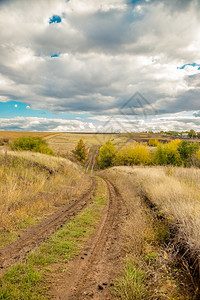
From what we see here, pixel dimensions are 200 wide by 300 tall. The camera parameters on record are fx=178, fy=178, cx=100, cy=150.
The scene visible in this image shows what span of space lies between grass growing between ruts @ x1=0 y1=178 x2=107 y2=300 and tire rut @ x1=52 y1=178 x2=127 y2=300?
0.29 m

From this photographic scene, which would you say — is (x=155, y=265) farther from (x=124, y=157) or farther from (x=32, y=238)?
(x=124, y=157)

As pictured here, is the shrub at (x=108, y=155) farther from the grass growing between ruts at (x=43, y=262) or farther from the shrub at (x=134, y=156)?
the grass growing between ruts at (x=43, y=262)

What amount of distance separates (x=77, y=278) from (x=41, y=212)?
184 inches

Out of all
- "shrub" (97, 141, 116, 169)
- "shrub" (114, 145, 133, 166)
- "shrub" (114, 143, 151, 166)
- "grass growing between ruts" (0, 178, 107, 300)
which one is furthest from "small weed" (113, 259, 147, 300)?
"shrub" (97, 141, 116, 169)

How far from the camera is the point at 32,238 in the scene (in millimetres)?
5574

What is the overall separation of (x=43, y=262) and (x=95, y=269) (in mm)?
1282

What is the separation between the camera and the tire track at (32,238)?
4.37 m

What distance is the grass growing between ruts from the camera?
333 cm

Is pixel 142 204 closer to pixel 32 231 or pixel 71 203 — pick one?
pixel 71 203

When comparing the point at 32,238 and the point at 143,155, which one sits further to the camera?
the point at 143,155

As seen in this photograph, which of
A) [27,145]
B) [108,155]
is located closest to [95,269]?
[27,145]

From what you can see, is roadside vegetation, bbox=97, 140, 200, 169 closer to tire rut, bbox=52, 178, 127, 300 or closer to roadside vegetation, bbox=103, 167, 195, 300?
roadside vegetation, bbox=103, 167, 195, 300

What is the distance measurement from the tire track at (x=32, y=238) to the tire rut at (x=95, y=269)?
1311 mm

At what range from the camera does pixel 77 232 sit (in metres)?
6.19
